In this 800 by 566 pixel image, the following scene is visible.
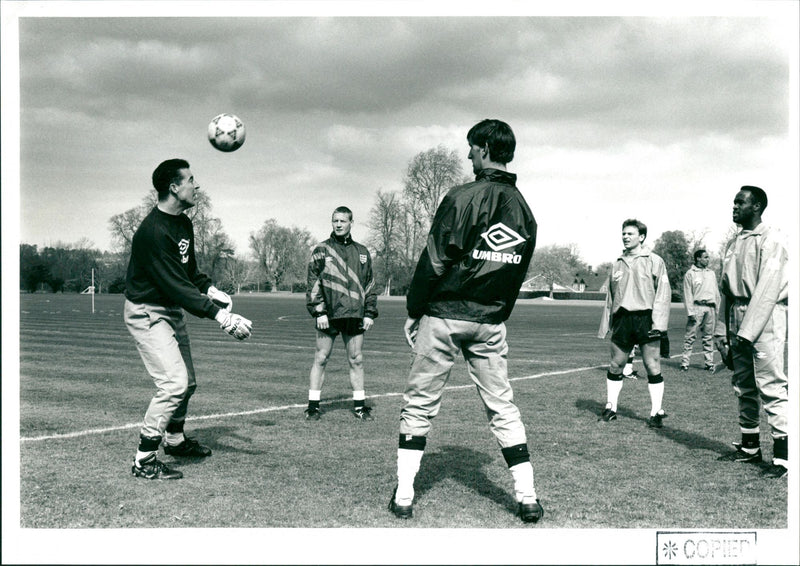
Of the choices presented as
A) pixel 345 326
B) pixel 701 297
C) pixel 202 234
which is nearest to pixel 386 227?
pixel 202 234

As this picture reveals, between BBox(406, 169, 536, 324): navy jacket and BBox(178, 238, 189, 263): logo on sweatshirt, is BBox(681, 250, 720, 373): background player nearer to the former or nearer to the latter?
BBox(406, 169, 536, 324): navy jacket

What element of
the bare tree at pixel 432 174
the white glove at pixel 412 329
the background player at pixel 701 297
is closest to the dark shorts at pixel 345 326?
the white glove at pixel 412 329

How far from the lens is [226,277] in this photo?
270 feet

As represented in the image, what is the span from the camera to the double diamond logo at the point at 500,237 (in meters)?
4.40

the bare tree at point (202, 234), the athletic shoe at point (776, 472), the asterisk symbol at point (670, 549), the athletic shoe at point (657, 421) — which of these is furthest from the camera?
the bare tree at point (202, 234)

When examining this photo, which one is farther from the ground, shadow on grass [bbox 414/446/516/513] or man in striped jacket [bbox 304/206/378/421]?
man in striped jacket [bbox 304/206/378/421]

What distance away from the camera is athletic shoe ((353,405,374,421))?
770 centimetres

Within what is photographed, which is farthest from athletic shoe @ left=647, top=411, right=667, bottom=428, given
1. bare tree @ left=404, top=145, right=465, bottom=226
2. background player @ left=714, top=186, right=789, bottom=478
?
bare tree @ left=404, top=145, right=465, bottom=226

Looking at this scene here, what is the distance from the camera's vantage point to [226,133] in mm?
6246

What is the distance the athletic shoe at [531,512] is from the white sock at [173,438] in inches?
119

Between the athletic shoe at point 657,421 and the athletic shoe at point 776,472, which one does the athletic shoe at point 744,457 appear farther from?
the athletic shoe at point 657,421

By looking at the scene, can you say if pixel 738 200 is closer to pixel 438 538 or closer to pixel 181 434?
pixel 438 538

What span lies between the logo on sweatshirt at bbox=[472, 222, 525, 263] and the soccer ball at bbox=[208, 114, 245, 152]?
2.90 m

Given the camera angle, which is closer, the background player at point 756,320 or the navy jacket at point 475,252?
the navy jacket at point 475,252
